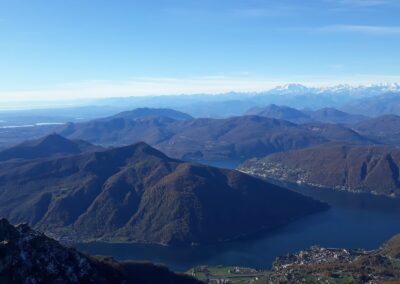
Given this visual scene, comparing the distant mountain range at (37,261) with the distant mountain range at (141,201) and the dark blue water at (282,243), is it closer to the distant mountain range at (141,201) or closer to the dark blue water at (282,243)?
the dark blue water at (282,243)

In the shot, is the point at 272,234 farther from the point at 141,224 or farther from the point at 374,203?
the point at 374,203

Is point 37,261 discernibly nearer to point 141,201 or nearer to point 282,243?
point 282,243

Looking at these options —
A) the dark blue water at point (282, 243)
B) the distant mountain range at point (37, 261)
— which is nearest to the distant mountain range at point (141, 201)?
the dark blue water at point (282, 243)

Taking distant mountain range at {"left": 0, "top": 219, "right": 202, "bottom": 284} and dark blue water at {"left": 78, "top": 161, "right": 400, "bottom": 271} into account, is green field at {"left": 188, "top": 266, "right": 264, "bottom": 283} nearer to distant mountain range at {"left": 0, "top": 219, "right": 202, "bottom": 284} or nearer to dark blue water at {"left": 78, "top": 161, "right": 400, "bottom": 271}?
dark blue water at {"left": 78, "top": 161, "right": 400, "bottom": 271}

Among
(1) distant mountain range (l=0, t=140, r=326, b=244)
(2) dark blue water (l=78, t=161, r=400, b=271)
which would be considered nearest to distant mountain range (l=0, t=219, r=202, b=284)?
(2) dark blue water (l=78, t=161, r=400, b=271)

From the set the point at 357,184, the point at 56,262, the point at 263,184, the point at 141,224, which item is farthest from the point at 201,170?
the point at 56,262

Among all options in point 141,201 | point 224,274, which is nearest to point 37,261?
point 224,274
